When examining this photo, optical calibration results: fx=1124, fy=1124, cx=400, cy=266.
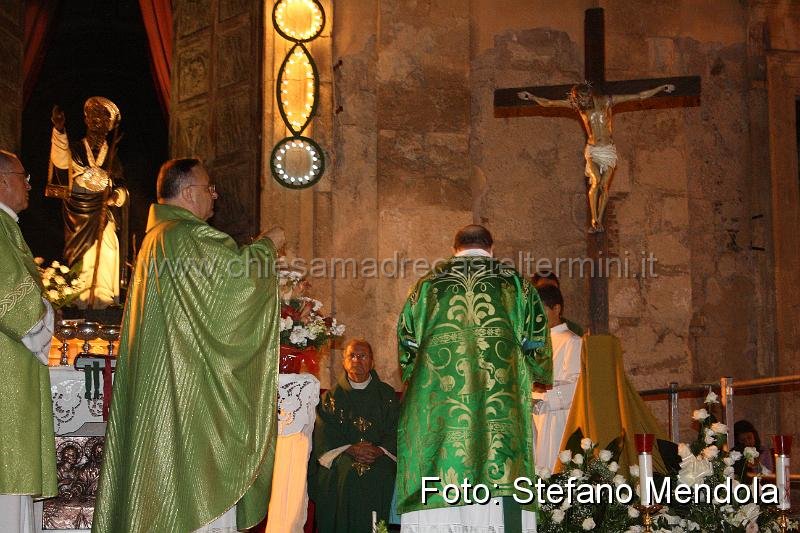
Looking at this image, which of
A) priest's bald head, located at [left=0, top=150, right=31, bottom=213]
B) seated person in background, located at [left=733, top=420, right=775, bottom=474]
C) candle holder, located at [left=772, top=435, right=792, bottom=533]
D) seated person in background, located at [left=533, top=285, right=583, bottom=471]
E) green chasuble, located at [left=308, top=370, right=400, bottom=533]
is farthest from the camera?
seated person in background, located at [left=733, top=420, right=775, bottom=474]

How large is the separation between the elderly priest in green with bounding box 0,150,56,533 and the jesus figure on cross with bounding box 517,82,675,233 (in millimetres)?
4337

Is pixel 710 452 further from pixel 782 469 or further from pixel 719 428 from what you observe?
pixel 782 469

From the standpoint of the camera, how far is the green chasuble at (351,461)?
25.6 ft

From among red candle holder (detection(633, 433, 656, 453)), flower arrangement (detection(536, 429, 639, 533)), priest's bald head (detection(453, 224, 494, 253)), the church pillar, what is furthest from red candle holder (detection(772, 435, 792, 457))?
the church pillar

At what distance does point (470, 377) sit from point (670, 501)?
1.20m

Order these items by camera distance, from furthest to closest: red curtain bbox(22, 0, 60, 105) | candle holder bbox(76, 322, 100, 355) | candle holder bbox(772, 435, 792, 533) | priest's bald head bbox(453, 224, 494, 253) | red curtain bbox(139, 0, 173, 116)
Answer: red curtain bbox(139, 0, 173, 116)
red curtain bbox(22, 0, 60, 105)
candle holder bbox(76, 322, 100, 355)
priest's bald head bbox(453, 224, 494, 253)
candle holder bbox(772, 435, 792, 533)

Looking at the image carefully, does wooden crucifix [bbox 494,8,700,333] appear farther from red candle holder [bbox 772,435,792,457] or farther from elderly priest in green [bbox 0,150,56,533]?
elderly priest in green [bbox 0,150,56,533]

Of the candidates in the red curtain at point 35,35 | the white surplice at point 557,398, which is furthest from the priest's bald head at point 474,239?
the red curtain at point 35,35

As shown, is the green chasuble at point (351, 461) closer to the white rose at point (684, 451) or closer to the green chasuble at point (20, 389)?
the white rose at point (684, 451)

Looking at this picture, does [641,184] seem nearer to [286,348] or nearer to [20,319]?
[286,348]

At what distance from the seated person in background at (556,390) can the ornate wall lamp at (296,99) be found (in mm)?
2698

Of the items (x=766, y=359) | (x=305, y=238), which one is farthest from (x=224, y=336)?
(x=766, y=359)

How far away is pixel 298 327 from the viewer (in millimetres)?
6348

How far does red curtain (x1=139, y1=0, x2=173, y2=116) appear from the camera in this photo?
10.8 meters
